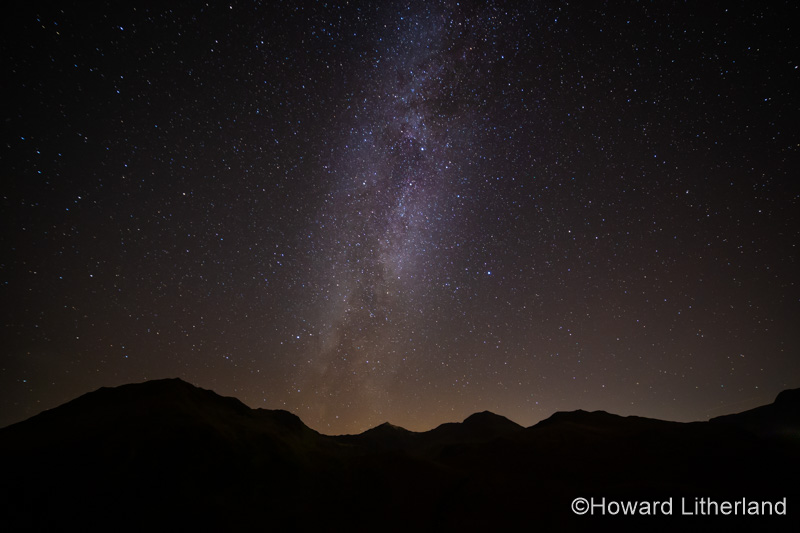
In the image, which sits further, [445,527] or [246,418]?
[246,418]

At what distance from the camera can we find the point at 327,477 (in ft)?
77.6

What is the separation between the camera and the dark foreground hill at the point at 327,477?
568 inches

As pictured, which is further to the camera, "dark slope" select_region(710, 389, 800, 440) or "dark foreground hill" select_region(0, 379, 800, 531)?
"dark slope" select_region(710, 389, 800, 440)

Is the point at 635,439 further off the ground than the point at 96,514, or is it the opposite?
the point at 635,439

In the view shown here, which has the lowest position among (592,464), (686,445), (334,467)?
(334,467)

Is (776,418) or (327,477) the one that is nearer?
(327,477)

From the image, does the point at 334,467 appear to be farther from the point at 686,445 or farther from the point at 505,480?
the point at 686,445

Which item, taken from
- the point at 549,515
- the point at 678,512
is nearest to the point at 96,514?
the point at 549,515

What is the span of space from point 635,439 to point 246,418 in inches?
1465

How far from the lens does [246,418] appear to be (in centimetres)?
2997

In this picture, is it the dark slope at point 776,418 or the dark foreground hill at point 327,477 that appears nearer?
the dark foreground hill at point 327,477

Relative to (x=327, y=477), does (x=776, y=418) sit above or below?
above

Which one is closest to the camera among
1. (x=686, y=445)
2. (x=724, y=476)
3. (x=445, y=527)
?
(x=445, y=527)

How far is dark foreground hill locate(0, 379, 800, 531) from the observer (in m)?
14.4
